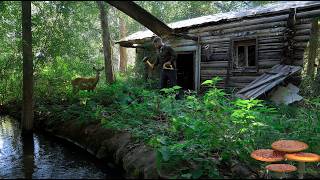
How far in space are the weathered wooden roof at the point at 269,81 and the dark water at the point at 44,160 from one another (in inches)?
207

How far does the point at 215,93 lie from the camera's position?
6.65 meters

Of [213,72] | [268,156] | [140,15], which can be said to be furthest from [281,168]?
[213,72]

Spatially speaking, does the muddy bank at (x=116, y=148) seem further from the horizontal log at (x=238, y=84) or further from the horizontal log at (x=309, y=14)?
the horizontal log at (x=309, y=14)

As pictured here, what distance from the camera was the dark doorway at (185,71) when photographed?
16.4m

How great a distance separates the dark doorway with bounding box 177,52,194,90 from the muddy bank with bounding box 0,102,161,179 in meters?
7.80

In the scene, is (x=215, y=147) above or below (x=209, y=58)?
below

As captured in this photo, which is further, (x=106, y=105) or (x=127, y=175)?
(x=106, y=105)

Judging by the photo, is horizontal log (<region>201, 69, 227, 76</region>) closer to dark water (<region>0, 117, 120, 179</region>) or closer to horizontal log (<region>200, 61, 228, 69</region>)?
horizontal log (<region>200, 61, 228, 69</region>)

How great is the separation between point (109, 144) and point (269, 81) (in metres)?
5.68

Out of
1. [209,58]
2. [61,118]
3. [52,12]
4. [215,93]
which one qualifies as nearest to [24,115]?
[61,118]

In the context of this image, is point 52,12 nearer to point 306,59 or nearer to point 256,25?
point 256,25

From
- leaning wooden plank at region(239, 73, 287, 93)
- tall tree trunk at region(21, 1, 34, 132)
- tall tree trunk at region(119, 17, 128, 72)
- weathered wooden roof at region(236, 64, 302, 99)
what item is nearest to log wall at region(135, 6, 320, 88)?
weathered wooden roof at region(236, 64, 302, 99)

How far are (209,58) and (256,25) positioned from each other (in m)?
2.47

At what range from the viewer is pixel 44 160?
6.93 metres
